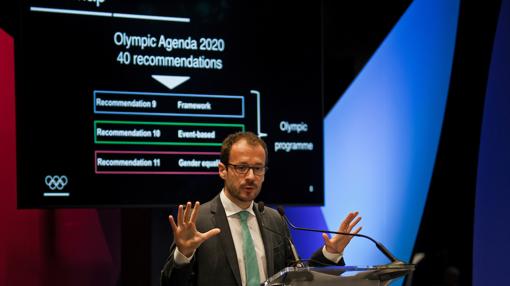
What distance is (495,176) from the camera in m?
5.00

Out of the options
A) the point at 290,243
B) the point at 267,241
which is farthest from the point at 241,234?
the point at 290,243

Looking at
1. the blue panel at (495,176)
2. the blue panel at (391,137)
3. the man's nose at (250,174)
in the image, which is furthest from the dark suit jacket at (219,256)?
the blue panel at (495,176)

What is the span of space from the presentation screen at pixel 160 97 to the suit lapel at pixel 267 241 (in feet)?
4.05

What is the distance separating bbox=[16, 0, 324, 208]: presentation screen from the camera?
408cm

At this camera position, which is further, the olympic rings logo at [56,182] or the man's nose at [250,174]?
the olympic rings logo at [56,182]

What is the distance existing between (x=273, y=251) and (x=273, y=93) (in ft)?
5.74

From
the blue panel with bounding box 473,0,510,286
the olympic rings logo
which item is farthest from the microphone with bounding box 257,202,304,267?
the blue panel with bounding box 473,0,510,286

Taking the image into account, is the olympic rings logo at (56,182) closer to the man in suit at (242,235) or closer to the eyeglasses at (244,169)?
the man in suit at (242,235)

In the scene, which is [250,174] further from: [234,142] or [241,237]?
[241,237]

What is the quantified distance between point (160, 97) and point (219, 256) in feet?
5.37

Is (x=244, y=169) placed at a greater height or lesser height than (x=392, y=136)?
lesser

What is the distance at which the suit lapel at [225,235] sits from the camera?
2924 mm

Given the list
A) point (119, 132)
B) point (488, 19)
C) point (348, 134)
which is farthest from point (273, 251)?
point (488, 19)

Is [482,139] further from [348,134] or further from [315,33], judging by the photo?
[315,33]
